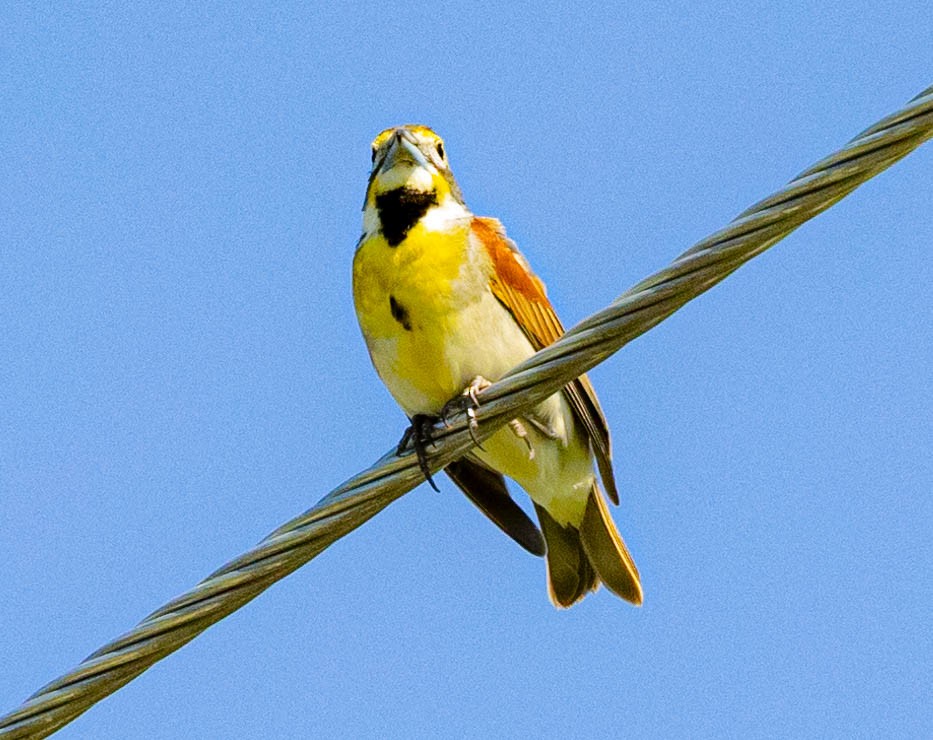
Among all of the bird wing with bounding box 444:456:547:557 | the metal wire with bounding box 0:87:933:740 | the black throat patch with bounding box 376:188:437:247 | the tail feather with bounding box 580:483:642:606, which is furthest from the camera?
the tail feather with bounding box 580:483:642:606

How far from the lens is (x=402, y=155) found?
7.52 metres

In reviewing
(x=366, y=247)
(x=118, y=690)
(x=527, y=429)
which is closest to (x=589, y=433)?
(x=527, y=429)

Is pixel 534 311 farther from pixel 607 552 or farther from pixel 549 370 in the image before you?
pixel 549 370

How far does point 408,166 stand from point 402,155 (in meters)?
0.06

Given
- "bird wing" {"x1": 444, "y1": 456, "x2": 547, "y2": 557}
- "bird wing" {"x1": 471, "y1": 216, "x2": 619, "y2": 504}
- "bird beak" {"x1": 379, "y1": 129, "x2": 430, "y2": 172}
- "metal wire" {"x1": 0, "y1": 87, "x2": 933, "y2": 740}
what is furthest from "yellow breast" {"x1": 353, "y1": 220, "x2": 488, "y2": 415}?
"metal wire" {"x1": 0, "y1": 87, "x2": 933, "y2": 740}

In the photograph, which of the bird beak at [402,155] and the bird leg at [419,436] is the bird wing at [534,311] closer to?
the bird beak at [402,155]

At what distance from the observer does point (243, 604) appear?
15.1 ft

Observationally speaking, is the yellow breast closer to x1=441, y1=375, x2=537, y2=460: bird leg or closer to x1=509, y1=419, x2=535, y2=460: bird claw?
x1=441, y1=375, x2=537, y2=460: bird leg

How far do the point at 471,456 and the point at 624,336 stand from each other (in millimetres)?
3158

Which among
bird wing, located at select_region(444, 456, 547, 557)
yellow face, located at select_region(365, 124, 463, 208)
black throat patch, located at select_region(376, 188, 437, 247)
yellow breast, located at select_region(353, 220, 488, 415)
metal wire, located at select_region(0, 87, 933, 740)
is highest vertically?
yellow face, located at select_region(365, 124, 463, 208)

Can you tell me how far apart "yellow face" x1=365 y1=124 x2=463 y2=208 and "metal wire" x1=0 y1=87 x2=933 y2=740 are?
2.67m

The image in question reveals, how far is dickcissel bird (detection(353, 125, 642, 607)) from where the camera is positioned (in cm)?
705

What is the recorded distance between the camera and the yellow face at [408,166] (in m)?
7.46

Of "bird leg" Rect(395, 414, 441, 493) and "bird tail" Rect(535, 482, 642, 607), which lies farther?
"bird tail" Rect(535, 482, 642, 607)
